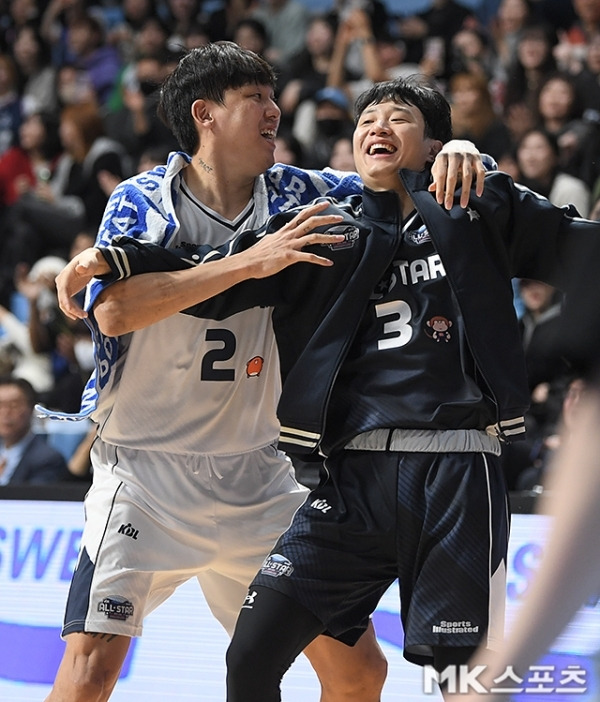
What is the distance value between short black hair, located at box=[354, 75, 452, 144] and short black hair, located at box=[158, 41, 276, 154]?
1.56 feet

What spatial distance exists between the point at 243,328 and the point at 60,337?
527cm

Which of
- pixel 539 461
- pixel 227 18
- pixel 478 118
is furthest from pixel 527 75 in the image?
pixel 227 18

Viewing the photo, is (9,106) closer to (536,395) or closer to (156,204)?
(536,395)

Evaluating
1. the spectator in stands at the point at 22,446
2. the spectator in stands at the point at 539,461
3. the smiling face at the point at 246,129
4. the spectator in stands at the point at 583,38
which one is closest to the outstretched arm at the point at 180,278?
the smiling face at the point at 246,129

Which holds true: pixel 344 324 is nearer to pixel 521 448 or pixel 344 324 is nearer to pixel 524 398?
pixel 524 398

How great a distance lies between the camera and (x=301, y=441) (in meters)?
2.95

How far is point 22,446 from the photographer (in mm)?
6570

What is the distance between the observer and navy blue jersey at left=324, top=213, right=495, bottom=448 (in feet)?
9.34

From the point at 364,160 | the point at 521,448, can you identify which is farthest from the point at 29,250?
the point at 364,160

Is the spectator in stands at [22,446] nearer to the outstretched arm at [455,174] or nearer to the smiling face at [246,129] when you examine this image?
the smiling face at [246,129]

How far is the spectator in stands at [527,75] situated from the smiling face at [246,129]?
4.77 m

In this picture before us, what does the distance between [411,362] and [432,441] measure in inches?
8.3

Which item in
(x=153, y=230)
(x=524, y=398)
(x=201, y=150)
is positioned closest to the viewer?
(x=524, y=398)

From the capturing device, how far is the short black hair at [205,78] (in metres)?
3.55
